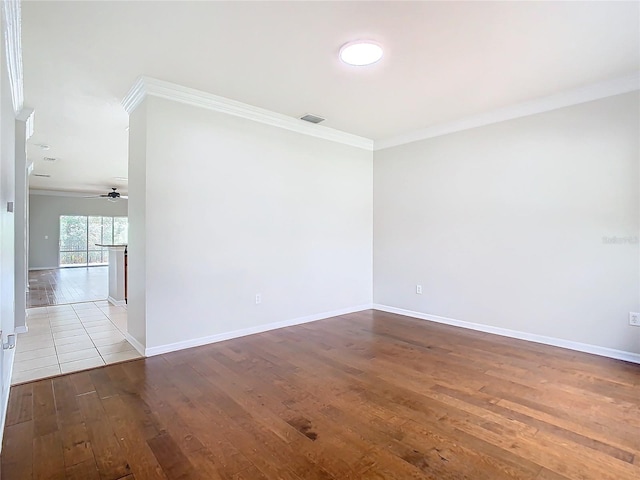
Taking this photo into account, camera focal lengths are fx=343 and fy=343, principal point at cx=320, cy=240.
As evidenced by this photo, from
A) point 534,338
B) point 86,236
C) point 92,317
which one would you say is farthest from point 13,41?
point 86,236

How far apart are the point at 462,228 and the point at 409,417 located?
2709mm

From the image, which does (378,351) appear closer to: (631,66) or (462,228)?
(462,228)

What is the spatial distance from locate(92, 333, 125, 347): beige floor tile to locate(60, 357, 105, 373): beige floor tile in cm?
45

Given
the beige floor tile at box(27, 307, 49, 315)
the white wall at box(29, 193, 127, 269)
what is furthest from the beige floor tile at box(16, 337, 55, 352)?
the white wall at box(29, 193, 127, 269)

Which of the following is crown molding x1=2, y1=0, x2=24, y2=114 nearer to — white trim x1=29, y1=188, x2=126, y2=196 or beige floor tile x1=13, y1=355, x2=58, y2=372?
beige floor tile x1=13, y1=355, x2=58, y2=372

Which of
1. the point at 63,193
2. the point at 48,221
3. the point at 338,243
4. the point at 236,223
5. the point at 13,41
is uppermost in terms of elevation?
the point at 63,193

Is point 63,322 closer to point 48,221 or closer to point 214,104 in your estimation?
point 214,104

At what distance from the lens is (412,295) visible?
4.77 meters

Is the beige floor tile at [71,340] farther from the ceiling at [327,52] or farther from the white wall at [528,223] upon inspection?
the white wall at [528,223]

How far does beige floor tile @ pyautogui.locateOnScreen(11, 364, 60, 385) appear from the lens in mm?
2686

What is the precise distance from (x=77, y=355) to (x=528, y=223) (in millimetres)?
4726

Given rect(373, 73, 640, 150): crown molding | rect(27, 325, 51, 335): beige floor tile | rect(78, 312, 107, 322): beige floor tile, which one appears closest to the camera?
rect(373, 73, 640, 150): crown molding

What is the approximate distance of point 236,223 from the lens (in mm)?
3766

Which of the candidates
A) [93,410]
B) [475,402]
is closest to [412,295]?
[475,402]
